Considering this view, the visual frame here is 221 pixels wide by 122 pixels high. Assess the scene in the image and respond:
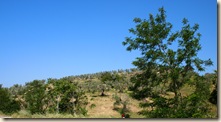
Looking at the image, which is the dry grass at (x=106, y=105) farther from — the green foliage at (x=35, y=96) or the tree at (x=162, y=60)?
the tree at (x=162, y=60)

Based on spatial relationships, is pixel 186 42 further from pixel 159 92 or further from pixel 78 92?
pixel 78 92

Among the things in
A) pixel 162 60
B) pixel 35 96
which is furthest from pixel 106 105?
pixel 162 60

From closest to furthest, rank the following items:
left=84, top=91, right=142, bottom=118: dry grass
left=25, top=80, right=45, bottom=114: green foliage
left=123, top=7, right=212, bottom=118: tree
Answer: left=123, top=7, right=212, bottom=118: tree → left=25, top=80, right=45, bottom=114: green foliage → left=84, top=91, right=142, bottom=118: dry grass

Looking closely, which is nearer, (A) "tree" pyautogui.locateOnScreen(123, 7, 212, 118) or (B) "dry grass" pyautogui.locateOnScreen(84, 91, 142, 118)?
(A) "tree" pyautogui.locateOnScreen(123, 7, 212, 118)

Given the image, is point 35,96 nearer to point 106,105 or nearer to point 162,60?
point 106,105

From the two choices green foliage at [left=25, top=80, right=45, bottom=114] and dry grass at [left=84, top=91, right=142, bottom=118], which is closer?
green foliage at [left=25, top=80, right=45, bottom=114]

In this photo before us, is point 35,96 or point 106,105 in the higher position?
point 35,96

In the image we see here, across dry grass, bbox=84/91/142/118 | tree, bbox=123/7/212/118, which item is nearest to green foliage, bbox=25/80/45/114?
dry grass, bbox=84/91/142/118

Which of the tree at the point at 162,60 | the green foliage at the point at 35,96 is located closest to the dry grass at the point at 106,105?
the green foliage at the point at 35,96

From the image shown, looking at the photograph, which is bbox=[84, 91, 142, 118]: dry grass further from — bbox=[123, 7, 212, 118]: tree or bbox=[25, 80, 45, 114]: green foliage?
bbox=[123, 7, 212, 118]: tree

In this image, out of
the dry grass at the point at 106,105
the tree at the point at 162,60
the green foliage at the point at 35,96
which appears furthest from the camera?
the dry grass at the point at 106,105

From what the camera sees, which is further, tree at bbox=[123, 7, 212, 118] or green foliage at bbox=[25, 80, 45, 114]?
green foliage at bbox=[25, 80, 45, 114]

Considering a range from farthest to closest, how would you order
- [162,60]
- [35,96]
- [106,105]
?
[106,105], [35,96], [162,60]

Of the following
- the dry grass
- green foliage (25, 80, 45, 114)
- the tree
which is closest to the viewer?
the tree
